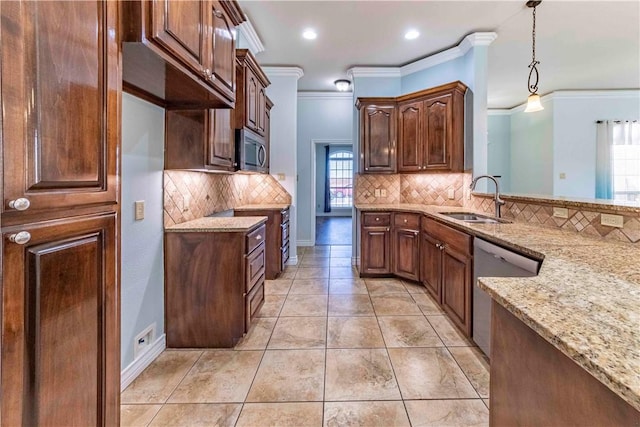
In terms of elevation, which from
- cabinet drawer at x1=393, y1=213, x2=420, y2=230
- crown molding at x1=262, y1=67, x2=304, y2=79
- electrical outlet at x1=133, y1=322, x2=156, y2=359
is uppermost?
crown molding at x1=262, y1=67, x2=304, y2=79

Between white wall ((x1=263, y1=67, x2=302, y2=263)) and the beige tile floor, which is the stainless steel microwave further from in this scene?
the beige tile floor

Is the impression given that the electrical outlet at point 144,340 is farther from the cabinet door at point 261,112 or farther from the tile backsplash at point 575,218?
the tile backsplash at point 575,218

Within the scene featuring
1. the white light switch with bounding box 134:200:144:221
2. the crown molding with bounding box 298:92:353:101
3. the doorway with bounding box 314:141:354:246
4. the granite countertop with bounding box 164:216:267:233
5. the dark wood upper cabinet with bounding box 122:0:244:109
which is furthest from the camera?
the doorway with bounding box 314:141:354:246

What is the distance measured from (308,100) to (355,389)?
541 centimetres

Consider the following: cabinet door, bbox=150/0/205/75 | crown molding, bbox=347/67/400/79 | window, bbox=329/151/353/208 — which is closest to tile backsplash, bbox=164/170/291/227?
cabinet door, bbox=150/0/205/75

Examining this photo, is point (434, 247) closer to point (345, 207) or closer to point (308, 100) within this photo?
point (308, 100)

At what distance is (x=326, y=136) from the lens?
6.18 meters

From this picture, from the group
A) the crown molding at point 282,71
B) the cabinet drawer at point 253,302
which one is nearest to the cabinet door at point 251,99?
the crown molding at point 282,71

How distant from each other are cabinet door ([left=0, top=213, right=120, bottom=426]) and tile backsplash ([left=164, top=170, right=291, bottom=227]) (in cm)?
132

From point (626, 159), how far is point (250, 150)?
23.9ft

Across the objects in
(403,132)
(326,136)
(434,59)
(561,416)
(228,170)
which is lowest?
(561,416)

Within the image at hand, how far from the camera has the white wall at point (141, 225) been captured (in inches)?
72.2

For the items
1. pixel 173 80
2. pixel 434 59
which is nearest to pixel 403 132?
pixel 434 59

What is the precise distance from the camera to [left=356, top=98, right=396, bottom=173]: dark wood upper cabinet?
4164mm
